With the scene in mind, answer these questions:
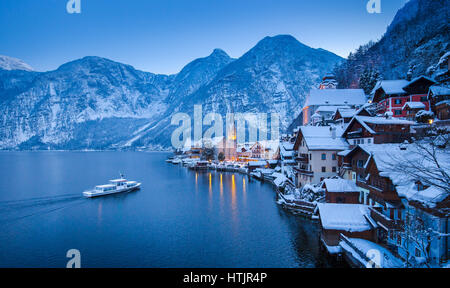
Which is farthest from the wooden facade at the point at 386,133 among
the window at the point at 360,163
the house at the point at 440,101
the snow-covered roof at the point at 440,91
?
the snow-covered roof at the point at 440,91

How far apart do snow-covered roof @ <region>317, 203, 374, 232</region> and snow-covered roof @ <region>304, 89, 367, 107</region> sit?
2481 inches

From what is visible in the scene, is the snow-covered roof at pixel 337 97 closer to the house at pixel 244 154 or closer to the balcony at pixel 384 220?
the house at pixel 244 154

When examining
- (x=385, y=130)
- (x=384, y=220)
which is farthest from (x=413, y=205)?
(x=385, y=130)

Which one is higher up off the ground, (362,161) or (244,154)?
(362,161)

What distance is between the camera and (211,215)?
1425 inches

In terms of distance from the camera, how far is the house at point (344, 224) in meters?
20.2

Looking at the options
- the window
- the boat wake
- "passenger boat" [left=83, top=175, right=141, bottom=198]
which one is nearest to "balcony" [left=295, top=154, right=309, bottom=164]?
the window

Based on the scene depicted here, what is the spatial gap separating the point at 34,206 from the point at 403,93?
70842mm

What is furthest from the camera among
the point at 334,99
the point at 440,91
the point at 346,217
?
the point at 334,99

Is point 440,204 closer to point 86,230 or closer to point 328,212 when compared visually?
point 328,212

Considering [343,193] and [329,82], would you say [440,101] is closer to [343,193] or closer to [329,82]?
[343,193]

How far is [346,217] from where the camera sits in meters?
21.7

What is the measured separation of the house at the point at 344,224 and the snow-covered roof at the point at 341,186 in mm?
5054

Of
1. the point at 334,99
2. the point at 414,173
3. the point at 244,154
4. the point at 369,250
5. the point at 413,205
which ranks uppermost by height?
the point at 334,99
